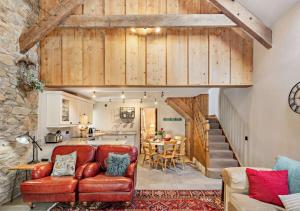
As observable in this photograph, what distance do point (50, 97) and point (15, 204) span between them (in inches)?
93.1

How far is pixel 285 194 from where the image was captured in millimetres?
2463

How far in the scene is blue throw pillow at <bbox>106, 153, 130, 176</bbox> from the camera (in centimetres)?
374

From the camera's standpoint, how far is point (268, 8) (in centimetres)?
369

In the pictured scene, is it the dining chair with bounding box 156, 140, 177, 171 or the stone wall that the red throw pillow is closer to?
the dining chair with bounding box 156, 140, 177, 171

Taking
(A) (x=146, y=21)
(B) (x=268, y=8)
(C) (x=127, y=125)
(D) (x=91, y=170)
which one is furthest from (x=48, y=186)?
(C) (x=127, y=125)

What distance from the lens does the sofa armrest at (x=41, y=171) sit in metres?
3.56

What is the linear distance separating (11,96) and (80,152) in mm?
1648

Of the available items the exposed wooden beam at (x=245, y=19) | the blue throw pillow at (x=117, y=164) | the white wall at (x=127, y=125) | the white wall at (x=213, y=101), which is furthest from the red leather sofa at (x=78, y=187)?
the white wall at (x=127, y=125)

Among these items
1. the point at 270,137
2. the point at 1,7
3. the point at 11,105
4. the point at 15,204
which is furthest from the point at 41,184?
the point at 270,137

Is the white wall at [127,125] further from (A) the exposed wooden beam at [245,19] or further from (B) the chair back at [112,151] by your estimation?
(A) the exposed wooden beam at [245,19]

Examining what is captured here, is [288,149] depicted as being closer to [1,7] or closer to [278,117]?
[278,117]

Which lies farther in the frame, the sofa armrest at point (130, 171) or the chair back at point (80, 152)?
the chair back at point (80, 152)

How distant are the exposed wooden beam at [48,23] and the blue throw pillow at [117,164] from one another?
8.99 ft

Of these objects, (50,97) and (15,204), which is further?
(50,97)
